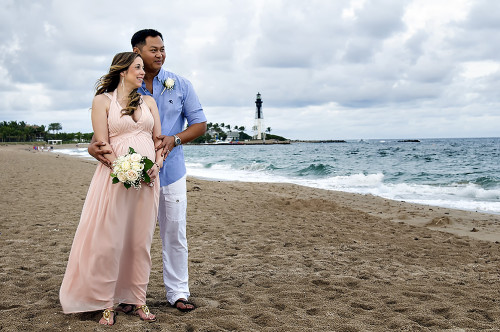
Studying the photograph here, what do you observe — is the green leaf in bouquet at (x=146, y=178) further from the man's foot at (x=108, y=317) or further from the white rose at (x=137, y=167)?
the man's foot at (x=108, y=317)

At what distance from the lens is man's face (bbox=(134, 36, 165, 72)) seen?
339 centimetres

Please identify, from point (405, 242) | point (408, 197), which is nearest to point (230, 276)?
point (405, 242)

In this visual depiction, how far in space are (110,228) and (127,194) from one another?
0.93 ft

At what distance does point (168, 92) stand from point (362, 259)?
3465 mm

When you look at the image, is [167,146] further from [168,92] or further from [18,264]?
[18,264]

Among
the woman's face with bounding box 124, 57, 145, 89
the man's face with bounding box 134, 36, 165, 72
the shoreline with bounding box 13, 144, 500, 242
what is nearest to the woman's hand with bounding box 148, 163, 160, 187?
the woman's face with bounding box 124, 57, 145, 89

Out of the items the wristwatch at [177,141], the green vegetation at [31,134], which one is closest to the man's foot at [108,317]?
the wristwatch at [177,141]

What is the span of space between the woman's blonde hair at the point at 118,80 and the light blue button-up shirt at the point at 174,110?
237 millimetres

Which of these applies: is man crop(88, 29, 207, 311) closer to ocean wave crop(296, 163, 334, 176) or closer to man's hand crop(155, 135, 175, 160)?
man's hand crop(155, 135, 175, 160)

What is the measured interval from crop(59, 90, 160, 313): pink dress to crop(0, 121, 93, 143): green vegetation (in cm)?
12799

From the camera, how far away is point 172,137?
11.3ft

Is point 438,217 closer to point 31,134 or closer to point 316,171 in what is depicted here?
point 316,171

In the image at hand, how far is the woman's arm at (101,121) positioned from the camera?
3.15 m

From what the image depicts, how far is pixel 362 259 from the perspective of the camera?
17.9 ft
